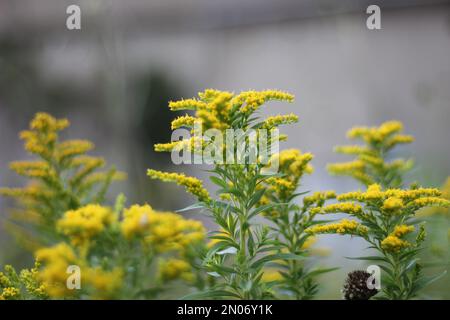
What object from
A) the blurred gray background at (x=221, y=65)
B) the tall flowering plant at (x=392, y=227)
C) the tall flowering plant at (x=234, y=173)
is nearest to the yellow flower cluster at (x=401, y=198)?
the tall flowering plant at (x=392, y=227)

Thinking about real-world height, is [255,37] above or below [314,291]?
above

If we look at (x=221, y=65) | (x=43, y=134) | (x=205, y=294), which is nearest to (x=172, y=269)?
(x=205, y=294)

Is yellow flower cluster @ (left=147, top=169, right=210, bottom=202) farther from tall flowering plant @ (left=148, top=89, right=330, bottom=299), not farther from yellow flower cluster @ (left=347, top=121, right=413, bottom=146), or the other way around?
yellow flower cluster @ (left=347, top=121, right=413, bottom=146)

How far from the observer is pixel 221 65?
2684 millimetres

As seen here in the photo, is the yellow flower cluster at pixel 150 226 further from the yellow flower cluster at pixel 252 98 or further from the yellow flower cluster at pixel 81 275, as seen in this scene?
the yellow flower cluster at pixel 252 98

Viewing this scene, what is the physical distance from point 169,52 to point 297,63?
694 mm

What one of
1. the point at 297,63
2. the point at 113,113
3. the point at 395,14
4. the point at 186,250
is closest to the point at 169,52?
the point at 113,113

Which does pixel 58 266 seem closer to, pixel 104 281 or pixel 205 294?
pixel 104 281

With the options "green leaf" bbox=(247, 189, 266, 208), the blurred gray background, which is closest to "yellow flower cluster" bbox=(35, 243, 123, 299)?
"green leaf" bbox=(247, 189, 266, 208)

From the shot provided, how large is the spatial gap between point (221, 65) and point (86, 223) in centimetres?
206

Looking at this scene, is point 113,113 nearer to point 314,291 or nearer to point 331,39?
point 331,39

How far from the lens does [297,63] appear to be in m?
2.67

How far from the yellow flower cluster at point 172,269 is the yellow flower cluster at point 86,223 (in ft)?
0.76
